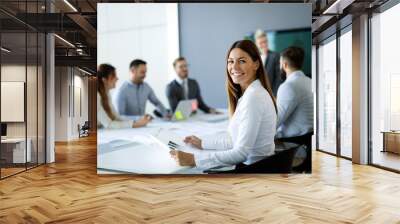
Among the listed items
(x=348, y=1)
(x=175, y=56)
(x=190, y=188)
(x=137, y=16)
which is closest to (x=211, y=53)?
(x=175, y=56)

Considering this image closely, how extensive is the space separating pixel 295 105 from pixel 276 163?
0.89 meters

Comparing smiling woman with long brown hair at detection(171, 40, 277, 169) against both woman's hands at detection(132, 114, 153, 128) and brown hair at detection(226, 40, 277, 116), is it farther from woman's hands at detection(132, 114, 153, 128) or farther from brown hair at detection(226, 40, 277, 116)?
woman's hands at detection(132, 114, 153, 128)

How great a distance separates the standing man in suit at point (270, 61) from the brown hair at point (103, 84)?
218 centimetres

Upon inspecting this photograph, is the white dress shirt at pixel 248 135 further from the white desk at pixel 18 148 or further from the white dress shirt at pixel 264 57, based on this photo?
the white desk at pixel 18 148

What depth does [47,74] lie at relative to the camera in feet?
24.9

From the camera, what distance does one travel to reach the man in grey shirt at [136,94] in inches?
228

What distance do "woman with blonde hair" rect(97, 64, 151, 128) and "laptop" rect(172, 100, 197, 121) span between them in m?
0.40

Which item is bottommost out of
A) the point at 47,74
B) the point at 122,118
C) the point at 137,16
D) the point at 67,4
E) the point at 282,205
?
the point at 282,205

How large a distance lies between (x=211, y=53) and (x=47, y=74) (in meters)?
3.57

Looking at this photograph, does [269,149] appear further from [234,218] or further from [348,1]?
[348,1]

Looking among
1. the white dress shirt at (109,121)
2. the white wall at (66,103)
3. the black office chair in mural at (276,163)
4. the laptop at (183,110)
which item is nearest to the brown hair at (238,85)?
the laptop at (183,110)

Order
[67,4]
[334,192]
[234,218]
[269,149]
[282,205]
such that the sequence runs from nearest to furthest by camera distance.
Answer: [234,218]
[282,205]
[334,192]
[269,149]
[67,4]

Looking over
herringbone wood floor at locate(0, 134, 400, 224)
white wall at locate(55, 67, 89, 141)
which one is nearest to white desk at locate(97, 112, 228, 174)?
herringbone wood floor at locate(0, 134, 400, 224)

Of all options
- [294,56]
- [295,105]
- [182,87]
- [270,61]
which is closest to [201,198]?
[182,87]
